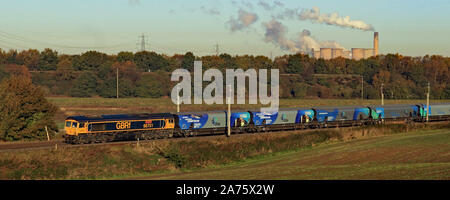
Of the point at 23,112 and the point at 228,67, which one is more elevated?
the point at 228,67

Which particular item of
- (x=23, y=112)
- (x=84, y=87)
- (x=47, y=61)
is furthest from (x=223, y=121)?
(x=47, y=61)

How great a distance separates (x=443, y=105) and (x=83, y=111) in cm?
6532

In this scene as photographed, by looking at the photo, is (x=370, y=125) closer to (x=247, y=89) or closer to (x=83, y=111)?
(x=83, y=111)

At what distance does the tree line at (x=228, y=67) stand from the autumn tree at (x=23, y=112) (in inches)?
3298

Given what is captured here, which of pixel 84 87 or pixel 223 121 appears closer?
pixel 223 121

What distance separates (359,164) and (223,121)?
24.7 meters

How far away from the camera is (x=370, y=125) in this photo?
2645 inches

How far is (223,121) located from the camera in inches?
2279

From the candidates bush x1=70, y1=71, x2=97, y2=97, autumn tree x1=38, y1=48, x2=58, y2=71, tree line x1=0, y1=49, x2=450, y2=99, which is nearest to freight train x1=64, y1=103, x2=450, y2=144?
tree line x1=0, y1=49, x2=450, y2=99

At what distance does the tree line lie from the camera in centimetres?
14275

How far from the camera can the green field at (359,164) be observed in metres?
28.7

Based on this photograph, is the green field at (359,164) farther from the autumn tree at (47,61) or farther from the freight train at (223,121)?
the autumn tree at (47,61)

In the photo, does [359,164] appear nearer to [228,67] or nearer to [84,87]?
[84,87]

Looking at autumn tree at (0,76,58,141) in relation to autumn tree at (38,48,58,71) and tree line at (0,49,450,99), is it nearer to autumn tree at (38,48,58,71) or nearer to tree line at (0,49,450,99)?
tree line at (0,49,450,99)
